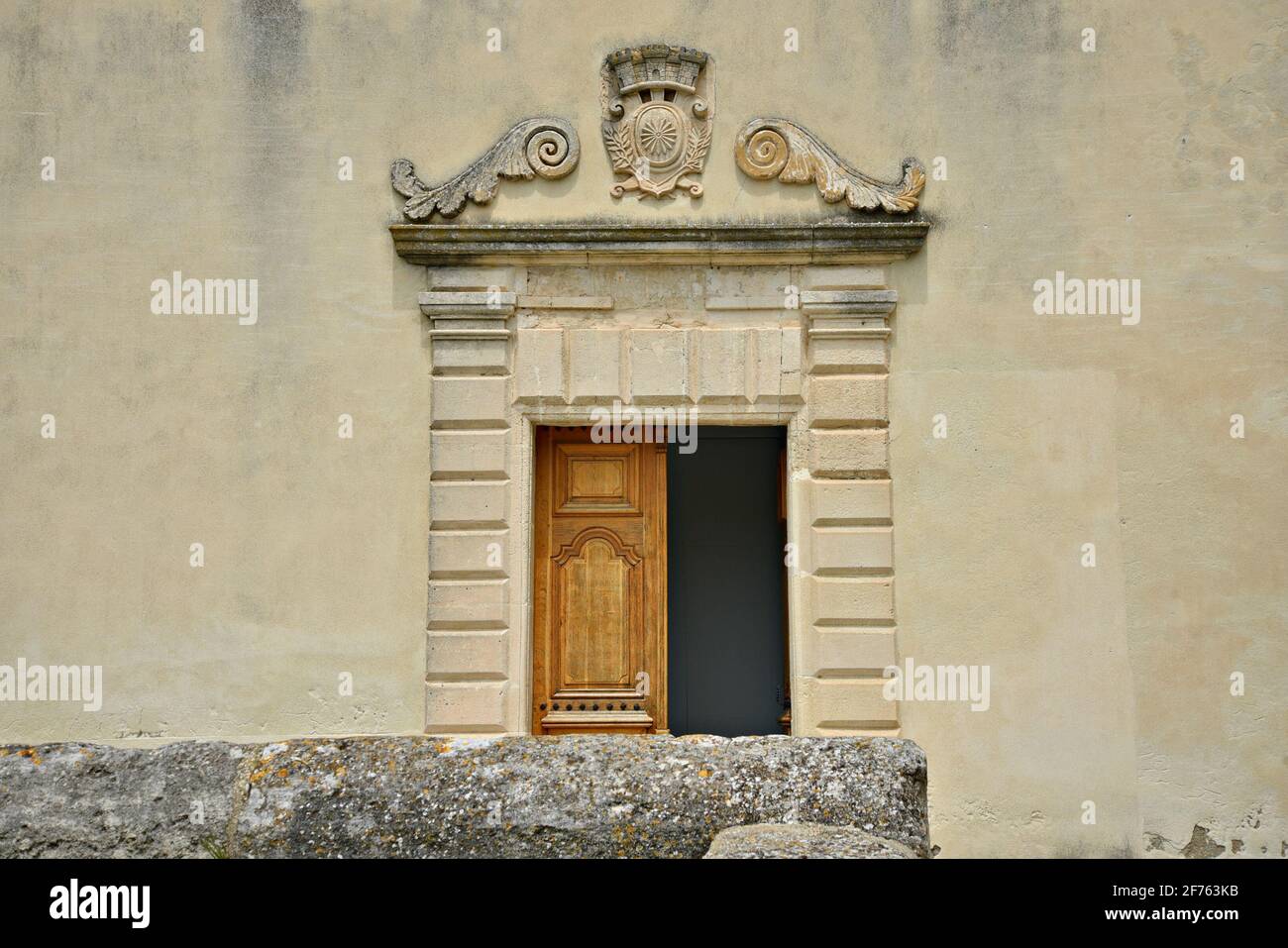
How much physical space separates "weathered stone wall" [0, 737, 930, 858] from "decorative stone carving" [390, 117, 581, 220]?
14.8 ft

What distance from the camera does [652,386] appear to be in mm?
6977

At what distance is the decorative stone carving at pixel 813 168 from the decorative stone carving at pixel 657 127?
0.89 ft

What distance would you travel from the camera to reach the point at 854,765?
3.01 meters

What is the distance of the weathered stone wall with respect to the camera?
278cm

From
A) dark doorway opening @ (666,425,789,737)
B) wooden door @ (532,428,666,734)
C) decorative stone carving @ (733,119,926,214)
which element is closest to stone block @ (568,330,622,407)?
wooden door @ (532,428,666,734)

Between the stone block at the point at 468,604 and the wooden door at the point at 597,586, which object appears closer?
the stone block at the point at 468,604

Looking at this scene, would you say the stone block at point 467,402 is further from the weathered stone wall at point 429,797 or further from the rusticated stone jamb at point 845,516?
the weathered stone wall at point 429,797

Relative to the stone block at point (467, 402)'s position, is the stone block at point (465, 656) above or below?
below

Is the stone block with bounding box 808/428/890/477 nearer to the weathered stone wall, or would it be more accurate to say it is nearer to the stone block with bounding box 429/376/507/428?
the stone block with bounding box 429/376/507/428

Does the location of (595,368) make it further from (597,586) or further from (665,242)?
(597,586)

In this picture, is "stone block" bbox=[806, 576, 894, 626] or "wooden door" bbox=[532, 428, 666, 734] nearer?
"stone block" bbox=[806, 576, 894, 626]

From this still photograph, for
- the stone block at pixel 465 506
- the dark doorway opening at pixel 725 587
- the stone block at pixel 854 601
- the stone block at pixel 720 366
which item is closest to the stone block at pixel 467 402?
the stone block at pixel 465 506

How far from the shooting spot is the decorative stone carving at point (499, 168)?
701cm

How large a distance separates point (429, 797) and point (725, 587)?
7397 millimetres
